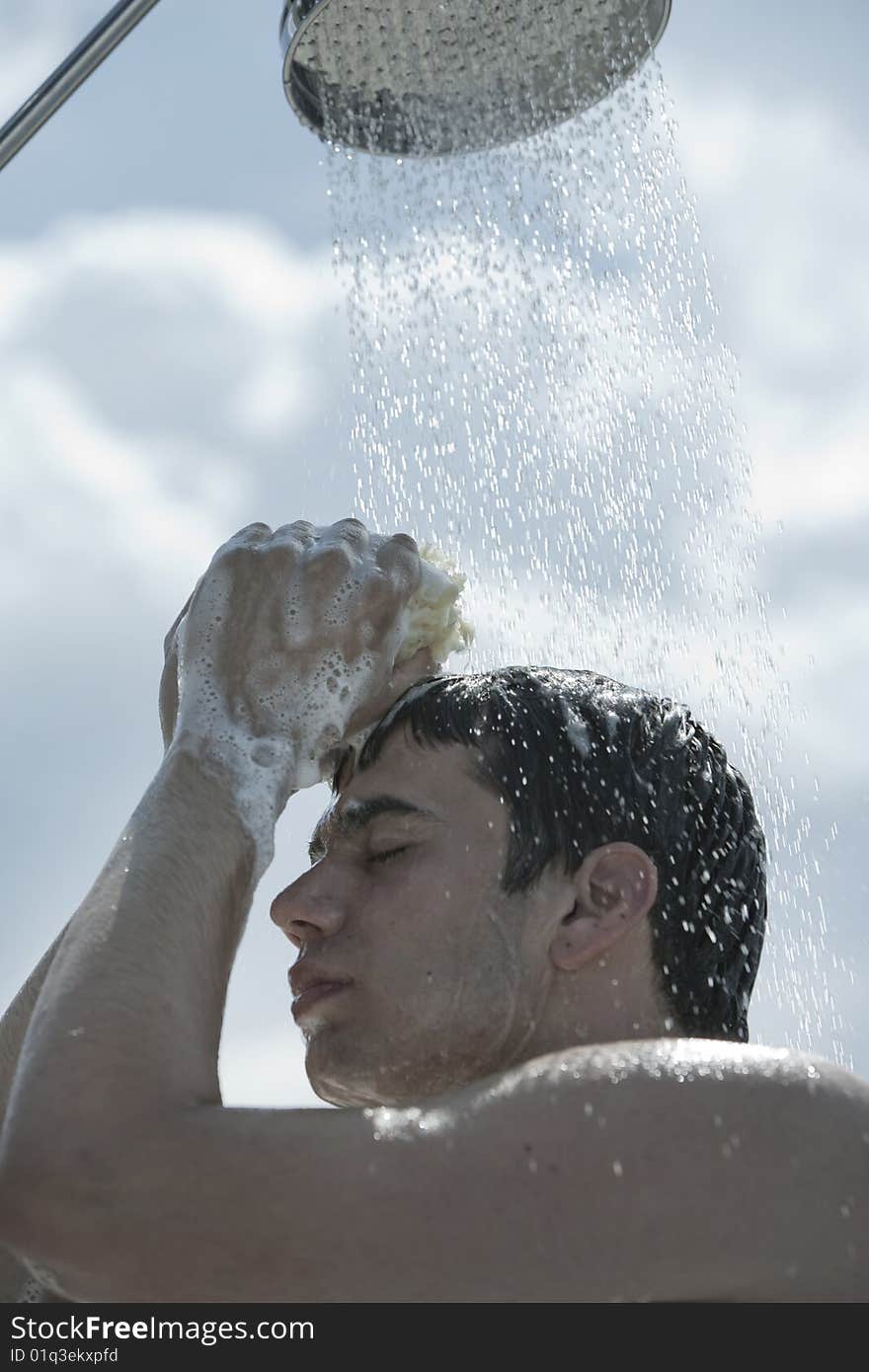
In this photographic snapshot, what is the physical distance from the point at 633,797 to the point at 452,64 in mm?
1265

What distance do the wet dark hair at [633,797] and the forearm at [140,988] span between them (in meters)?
0.42

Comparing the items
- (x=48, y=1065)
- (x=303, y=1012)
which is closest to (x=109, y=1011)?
(x=48, y=1065)

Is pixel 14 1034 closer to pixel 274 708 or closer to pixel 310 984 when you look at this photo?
pixel 310 984

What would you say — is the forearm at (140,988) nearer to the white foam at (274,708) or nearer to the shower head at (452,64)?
the white foam at (274,708)

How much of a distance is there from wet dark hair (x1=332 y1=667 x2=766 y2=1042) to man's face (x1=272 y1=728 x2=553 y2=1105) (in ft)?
0.17

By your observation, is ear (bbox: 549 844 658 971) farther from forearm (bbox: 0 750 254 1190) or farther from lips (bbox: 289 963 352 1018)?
forearm (bbox: 0 750 254 1190)

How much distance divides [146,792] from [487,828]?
0.47 m

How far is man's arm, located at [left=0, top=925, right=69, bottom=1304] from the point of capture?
8.00 feet

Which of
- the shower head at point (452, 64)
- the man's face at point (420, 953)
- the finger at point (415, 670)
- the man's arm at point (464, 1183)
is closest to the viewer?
the man's arm at point (464, 1183)

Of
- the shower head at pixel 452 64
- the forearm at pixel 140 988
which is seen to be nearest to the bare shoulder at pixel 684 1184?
the forearm at pixel 140 988

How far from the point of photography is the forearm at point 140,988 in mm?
1730

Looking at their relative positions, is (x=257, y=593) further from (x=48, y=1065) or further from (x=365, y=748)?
(x=48, y=1065)

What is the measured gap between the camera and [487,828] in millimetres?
2328

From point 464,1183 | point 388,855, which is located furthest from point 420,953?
point 464,1183
